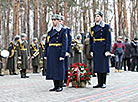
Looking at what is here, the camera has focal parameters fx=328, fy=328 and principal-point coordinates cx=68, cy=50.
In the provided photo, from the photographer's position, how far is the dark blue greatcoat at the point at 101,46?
9.45 m

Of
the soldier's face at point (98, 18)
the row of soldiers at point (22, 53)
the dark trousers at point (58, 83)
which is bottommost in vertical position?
the dark trousers at point (58, 83)

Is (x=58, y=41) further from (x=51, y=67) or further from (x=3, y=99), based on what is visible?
(x=3, y=99)

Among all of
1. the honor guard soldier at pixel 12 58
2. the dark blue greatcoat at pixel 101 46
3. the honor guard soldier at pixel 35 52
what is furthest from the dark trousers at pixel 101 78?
the honor guard soldier at pixel 35 52

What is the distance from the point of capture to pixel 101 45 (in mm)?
9500

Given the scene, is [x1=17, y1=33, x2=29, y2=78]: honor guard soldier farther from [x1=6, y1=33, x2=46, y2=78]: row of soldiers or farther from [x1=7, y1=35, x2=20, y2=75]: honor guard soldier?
[x1=7, y1=35, x2=20, y2=75]: honor guard soldier

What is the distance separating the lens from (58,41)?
29.2 feet

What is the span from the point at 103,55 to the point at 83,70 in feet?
2.75

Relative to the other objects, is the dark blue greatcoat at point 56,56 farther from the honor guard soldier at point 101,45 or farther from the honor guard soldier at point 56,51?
the honor guard soldier at point 101,45

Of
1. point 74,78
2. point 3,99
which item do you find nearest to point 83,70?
point 74,78

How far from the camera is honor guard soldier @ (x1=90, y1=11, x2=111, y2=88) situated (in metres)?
9.46

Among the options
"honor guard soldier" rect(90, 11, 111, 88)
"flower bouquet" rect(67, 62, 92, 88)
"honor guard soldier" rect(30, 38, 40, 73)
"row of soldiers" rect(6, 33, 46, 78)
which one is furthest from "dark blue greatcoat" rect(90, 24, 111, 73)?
"honor guard soldier" rect(30, 38, 40, 73)

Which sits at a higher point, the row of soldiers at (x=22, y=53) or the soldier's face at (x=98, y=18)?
the soldier's face at (x=98, y=18)

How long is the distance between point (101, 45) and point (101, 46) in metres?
0.03

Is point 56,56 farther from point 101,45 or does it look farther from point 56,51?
point 101,45
